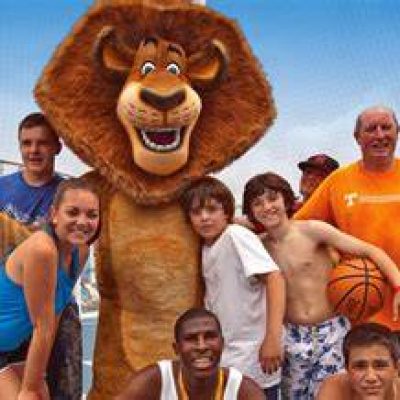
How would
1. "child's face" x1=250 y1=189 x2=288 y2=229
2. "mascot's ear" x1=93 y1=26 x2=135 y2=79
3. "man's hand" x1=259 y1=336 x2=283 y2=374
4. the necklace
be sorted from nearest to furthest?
the necklace → "man's hand" x1=259 y1=336 x2=283 y2=374 → "child's face" x1=250 y1=189 x2=288 y2=229 → "mascot's ear" x1=93 y1=26 x2=135 y2=79

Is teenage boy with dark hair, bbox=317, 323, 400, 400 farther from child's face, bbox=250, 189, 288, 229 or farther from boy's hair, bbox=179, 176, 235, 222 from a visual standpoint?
boy's hair, bbox=179, 176, 235, 222

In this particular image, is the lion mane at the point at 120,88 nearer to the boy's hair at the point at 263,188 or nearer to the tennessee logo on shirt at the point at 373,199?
the boy's hair at the point at 263,188

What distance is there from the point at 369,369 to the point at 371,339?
10 centimetres

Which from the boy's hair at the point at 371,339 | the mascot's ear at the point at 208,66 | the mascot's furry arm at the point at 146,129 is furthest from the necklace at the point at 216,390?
the mascot's ear at the point at 208,66

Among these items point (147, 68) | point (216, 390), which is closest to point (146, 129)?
point (147, 68)

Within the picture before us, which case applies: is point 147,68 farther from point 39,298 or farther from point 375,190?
point 39,298

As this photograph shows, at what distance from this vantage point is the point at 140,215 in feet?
12.7

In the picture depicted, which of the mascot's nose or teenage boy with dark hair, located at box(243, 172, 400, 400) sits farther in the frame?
the mascot's nose

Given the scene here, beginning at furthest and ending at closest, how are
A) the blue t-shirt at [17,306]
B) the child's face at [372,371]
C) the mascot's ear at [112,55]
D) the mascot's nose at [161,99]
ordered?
the mascot's ear at [112,55], the mascot's nose at [161,99], the blue t-shirt at [17,306], the child's face at [372,371]

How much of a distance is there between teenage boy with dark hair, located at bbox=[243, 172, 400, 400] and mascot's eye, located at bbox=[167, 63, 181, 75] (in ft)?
2.12

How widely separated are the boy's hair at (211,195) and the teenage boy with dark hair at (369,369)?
31.1 inches

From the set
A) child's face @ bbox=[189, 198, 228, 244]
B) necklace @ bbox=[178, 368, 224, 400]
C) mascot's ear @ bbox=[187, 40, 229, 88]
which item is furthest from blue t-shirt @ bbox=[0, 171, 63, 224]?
necklace @ bbox=[178, 368, 224, 400]

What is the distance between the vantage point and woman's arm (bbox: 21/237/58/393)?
3.05 m

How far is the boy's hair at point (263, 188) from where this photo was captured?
361 cm
